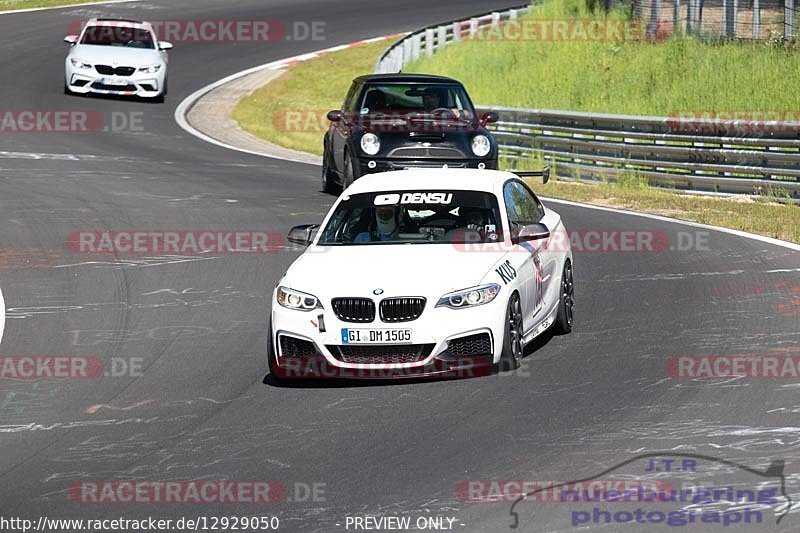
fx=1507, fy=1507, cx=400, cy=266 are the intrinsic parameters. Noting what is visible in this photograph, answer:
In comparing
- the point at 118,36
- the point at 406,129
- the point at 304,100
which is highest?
the point at 406,129

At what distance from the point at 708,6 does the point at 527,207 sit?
2114 centimetres

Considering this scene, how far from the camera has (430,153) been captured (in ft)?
63.8

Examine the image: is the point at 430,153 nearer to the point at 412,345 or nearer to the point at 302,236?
the point at 302,236

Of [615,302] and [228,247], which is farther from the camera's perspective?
[228,247]

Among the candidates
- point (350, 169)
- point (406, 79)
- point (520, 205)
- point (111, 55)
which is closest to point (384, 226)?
point (520, 205)

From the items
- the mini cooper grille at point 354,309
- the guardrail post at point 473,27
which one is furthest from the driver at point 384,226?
Result: the guardrail post at point 473,27

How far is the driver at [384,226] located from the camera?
11.4 metres

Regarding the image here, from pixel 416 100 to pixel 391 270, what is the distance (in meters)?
10.0

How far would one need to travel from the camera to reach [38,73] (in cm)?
3581

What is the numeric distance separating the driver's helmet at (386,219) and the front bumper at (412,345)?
4.60 ft

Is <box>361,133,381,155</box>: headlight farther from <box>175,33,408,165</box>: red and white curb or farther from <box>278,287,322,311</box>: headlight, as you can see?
<box>278,287,322,311</box>: headlight

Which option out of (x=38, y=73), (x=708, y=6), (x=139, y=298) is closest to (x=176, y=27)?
(x=38, y=73)

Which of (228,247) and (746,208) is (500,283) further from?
(746,208)

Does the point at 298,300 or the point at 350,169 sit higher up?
the point at 298,300
